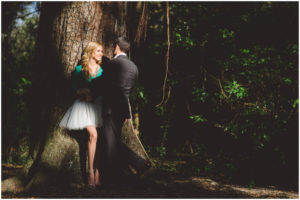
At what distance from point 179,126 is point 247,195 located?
156 inches

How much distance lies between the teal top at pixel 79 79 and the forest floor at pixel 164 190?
137 cm

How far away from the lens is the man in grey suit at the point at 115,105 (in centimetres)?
436

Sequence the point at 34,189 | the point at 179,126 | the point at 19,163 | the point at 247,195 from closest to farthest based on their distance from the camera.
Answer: the point at 34,189 < the point at 247,195 < the point at 19,163 < the point at 179,126

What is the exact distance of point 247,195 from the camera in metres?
5.24

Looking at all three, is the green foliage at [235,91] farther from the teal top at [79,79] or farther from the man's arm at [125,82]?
the teal top at [79,79]

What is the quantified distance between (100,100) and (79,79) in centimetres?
41

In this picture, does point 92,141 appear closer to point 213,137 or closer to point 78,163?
point 78,163

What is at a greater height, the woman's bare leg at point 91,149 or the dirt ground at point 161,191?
the woman's bare leg at point 91,149

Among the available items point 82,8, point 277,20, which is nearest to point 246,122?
point 277,20

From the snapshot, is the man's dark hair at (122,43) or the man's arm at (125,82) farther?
the man's dark hair at (122,43)

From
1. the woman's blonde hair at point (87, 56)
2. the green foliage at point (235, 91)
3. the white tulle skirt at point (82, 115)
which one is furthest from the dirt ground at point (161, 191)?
the green foliage at point (235, 91)

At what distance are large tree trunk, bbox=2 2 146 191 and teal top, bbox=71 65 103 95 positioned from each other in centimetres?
13

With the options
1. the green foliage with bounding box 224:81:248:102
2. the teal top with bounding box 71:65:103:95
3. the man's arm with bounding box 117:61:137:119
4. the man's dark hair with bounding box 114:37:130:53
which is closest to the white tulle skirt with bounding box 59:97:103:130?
the teal top with bounding box 71:65:103:95

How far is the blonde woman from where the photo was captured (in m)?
4.34
